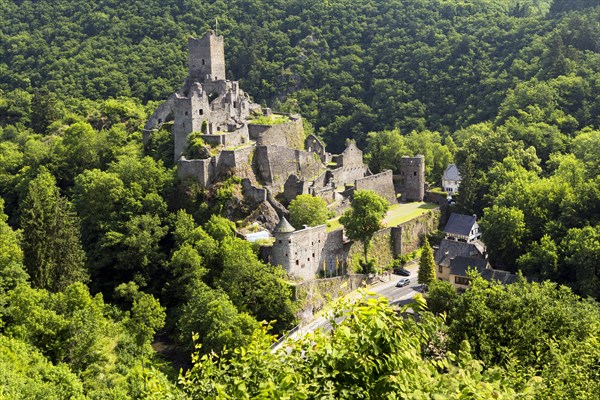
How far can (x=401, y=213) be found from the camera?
55.4 m

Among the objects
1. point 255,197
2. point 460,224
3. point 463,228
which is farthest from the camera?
point 460,224

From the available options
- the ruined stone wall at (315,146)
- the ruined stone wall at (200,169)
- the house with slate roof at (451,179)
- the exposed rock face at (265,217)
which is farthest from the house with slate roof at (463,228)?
the ruined stone wall at (200,169)

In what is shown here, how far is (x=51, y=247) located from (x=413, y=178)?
1203 inches

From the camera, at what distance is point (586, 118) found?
67.6 metres

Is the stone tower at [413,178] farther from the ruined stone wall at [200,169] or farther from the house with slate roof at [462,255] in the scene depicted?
the ruined stone wall at [200,169]

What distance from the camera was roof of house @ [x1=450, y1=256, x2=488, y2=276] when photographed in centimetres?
4491

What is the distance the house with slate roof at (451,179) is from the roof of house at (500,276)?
1736cm

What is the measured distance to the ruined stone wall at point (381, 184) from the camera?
53719 mm

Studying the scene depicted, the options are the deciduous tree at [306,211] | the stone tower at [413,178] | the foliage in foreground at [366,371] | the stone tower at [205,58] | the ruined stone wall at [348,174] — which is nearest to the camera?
the foliage in foreground at [366,371]

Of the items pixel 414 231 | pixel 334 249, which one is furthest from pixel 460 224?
pixel 334 249

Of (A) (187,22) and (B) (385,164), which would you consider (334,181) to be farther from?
(A) (187,22)

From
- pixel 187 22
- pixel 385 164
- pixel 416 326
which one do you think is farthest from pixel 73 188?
pixel 187 22

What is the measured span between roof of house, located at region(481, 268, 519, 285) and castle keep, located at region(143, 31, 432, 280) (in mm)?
9863

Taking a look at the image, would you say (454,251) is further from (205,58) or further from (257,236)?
(205,58)
